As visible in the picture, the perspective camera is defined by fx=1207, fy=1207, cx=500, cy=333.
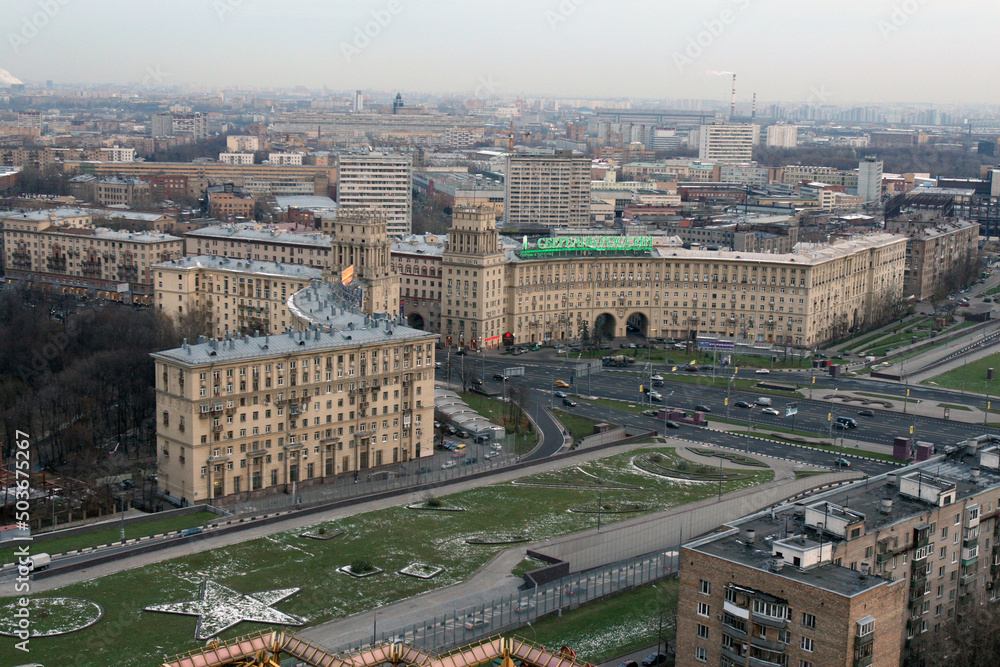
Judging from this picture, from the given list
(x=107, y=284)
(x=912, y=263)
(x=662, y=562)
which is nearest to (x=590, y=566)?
(x=662, y=562)

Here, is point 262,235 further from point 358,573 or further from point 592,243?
point 358,573

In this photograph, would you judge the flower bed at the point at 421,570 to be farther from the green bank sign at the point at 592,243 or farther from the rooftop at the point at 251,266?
the green bank sign at the point at 592,243

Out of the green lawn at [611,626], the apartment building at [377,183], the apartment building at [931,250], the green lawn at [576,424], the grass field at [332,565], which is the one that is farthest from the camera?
the apartment building at [377,183]

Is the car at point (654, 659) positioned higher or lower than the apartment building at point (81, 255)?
lower

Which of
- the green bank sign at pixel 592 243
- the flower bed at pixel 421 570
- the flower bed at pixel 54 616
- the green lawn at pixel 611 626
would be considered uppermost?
the green bank sign at pixel 592 243

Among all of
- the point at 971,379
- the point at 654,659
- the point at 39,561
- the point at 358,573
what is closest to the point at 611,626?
the point at 654,659

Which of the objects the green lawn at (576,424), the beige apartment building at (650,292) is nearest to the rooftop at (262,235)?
the beige apartment building at (650,292)

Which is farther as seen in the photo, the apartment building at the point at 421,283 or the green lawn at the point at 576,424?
the apartment building at the point at 421,283

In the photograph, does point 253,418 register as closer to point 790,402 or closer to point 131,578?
point 131,578
